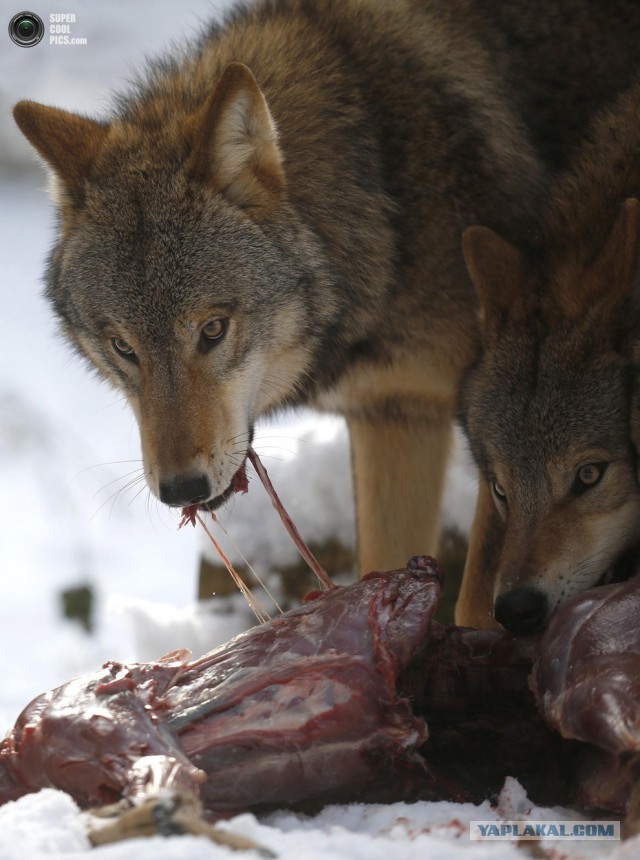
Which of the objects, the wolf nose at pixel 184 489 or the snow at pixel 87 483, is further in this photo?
the snow at pixel 87 483

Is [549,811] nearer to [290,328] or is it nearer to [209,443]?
[209,443]

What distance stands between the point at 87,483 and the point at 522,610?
380 centimetres

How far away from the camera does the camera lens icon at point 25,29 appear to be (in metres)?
3.86

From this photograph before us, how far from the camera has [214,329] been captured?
3176 millimetres

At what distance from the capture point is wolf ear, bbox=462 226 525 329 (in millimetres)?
3221

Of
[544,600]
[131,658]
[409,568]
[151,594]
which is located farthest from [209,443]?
[151,594]

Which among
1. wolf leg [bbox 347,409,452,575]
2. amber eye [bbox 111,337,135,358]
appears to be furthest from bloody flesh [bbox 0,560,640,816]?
wolf leg [bbox 347,409,452,575]

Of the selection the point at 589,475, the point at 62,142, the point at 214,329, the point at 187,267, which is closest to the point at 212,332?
the point at 214,329

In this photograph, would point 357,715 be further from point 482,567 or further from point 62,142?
point 62,142

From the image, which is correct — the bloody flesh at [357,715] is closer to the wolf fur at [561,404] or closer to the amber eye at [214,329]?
the wolf fur at [561,404]

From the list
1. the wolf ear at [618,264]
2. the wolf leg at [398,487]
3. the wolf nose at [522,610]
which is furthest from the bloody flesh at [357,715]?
the wolf leg at [398,487]

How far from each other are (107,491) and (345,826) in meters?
4.08

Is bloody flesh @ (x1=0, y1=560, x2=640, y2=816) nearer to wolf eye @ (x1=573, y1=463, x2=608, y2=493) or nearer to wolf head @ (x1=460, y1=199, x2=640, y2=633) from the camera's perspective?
wolf head @ (x1=460, y1=199, x2=640, y2=633)

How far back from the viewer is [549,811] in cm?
223
